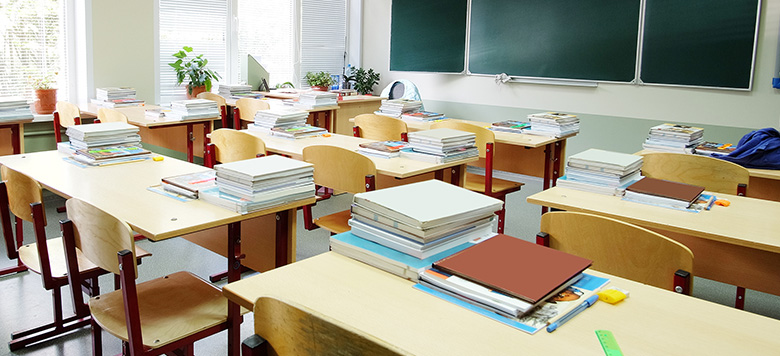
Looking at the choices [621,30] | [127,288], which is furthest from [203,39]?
[127,288]

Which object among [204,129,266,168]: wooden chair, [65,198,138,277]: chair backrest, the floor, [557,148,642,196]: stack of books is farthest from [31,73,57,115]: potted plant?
[557,148,642,196]: stack of books

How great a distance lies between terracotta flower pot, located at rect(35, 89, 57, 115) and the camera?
15.6ft

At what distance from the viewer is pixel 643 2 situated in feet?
16.7

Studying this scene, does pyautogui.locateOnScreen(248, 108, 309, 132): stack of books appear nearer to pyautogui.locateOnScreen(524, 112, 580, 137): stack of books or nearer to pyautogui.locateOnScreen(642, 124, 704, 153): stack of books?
pyautogui.locateOnScreen(524, 112, 580, 137): stack of books

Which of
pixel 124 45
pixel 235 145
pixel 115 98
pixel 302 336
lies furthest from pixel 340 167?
pixel 124 45

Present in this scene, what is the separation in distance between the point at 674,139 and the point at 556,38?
2069 mm

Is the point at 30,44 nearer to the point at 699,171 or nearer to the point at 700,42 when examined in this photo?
the point at 699,171

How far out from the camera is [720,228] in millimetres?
2002

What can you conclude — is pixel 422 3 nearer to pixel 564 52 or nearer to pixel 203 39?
pixel 564 52

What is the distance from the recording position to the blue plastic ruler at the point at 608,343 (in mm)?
1128

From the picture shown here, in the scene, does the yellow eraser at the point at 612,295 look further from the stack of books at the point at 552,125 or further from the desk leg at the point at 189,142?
the desk leg at the point at 189,142

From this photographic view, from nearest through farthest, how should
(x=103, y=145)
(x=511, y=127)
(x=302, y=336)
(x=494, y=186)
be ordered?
(x=302, y=336)
(x=103, y=145)
(x=494, y=186)
(x=511, y=127)

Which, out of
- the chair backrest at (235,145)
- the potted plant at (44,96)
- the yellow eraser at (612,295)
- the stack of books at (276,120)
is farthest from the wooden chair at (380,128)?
the yellow eraser at (612,295)

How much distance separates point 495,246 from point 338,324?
67 cm
